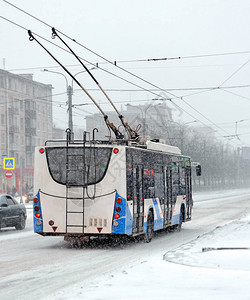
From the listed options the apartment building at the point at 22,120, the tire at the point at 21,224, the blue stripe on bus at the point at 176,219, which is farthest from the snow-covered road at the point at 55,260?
the apartment building at the point at 22,120

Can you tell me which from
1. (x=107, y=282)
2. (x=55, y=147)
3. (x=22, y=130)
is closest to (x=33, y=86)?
(x=22, y=130)

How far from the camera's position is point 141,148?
17.0 m

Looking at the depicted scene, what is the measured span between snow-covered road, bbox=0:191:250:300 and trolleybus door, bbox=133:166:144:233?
0.56 metres

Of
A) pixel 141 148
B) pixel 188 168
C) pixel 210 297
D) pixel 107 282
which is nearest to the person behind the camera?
pixel 210 297

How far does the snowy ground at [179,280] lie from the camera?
7.93 metres

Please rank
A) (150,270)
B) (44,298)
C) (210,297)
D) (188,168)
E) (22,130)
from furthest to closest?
1. (22,130)
2. (188,168)
3. (150,270)
4. (44,298)
5. (210,297)

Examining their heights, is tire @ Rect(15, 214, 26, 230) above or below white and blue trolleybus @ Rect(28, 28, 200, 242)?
below

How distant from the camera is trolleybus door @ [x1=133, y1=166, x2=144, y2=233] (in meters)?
15.9

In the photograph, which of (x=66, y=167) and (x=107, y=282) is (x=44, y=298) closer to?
(x=107, y=282)

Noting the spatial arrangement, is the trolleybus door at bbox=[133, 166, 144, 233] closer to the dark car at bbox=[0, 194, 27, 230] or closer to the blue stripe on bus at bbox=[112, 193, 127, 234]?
the blue stripe on bus at bbox=[112, 193, 127, 234]

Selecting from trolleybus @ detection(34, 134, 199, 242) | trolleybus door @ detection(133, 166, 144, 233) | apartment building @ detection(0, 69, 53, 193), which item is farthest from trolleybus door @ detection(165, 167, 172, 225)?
apartment building @ detection(0, 69, 53, 193)

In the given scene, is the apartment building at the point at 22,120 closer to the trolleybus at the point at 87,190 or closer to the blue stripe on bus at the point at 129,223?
the trolleybus at the point at 87,190

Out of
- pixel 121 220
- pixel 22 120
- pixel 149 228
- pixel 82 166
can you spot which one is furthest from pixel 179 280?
pixel 22 120

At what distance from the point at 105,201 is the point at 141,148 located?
2436 mm
